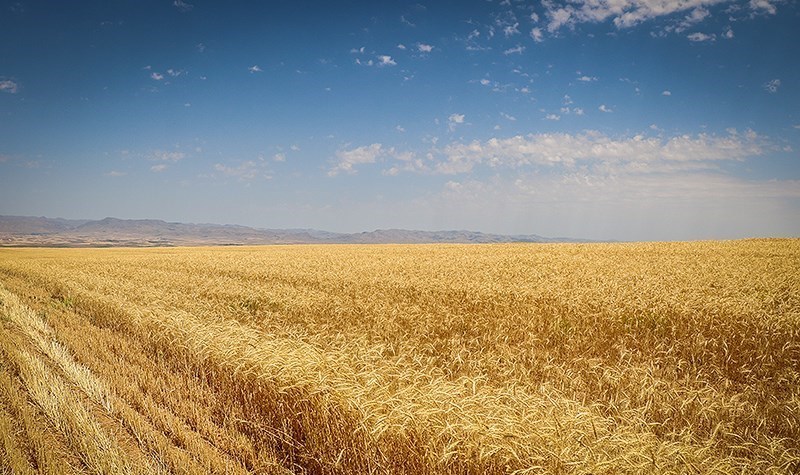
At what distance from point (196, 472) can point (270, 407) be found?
118cm

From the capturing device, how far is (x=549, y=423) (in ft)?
11.6

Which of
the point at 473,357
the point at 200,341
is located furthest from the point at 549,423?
the point at 200,341

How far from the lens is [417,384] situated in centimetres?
464

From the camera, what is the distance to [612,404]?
4.29 meters

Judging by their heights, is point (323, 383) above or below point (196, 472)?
above

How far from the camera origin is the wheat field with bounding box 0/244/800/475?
3498 mm

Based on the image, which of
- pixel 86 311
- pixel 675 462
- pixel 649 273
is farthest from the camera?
pixel 649 273

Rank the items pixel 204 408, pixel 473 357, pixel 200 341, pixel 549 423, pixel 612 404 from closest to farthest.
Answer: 1. pixel 549 423
2. pixel 612 404
3. pixel 204 408
4. pixel 473 357
5. pixel 200 341

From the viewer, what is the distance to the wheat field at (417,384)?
11.5 feet

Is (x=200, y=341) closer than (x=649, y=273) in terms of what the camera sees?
Yes

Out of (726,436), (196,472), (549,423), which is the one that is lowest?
(196,472)

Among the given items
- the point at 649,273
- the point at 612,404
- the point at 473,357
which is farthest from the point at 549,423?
the point at 649,273

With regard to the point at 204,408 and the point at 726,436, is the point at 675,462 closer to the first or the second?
the point at 726,436

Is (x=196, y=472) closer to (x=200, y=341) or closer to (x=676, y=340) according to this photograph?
(x=200, y=341)
